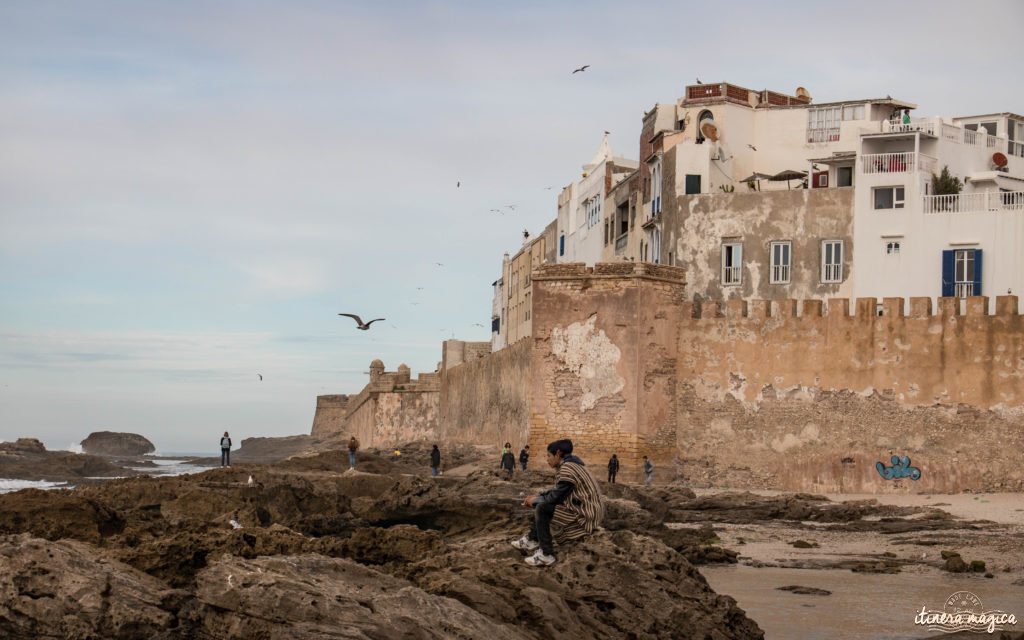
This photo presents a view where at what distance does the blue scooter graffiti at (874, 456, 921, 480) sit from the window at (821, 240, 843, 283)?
8.16 m

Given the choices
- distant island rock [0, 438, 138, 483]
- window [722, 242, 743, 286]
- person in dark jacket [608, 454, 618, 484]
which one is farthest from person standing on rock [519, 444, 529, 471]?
distant island rock [0, 438, 138, 483]

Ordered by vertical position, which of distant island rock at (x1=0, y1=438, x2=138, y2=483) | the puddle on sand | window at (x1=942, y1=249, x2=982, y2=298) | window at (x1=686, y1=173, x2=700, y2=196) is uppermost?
window at (x1=686, y1=173, x2=700, y2=196)

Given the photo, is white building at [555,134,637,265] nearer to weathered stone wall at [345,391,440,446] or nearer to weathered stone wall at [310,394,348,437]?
weathered stone wall at [345,391,440,446]

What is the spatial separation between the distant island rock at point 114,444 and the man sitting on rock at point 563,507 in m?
90.4

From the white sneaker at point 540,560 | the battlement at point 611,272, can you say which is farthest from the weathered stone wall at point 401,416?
the white sneaker at point 540,560

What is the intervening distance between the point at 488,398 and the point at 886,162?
484 inches

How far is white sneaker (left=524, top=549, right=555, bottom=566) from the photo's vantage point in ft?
28.7

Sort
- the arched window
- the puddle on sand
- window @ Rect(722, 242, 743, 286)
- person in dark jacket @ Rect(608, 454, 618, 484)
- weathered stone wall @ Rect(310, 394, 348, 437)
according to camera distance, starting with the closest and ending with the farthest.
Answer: the puddle on sand
person in dark jacket @ Rect(608, 454, 618, 484)
window @ Rect(722, 242, 743, 286)
the arched window
weathered stone wall @ Rect(310, 394, 348, 437)

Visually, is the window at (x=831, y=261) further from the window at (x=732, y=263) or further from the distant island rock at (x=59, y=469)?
the distant island rock at (x=59, y=469)

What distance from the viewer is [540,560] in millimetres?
8781

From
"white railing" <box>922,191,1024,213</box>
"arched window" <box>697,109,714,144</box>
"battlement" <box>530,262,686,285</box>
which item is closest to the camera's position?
"battlement" <box>530,262,686,285</box>

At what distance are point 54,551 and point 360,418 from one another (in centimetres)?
5248

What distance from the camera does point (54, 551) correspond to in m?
7.46

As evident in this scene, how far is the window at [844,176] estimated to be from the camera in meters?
33.1
